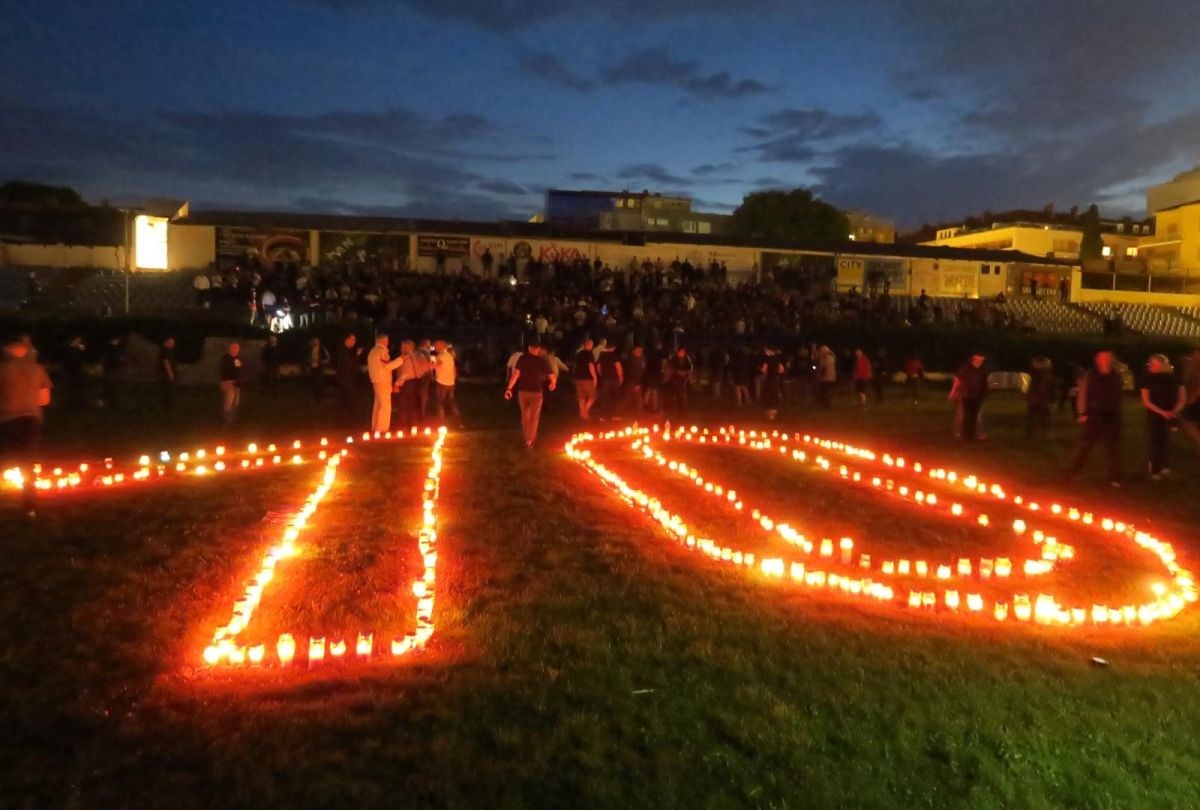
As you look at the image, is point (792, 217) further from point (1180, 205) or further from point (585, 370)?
point (585, 370)

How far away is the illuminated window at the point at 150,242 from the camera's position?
35.6 meters

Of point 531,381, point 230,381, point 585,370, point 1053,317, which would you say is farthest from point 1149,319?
point 230,381

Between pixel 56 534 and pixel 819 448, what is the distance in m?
11.7

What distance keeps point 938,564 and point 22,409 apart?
28.8 feet

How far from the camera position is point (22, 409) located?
9805mm

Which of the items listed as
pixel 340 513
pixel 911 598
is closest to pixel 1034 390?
pixel 911 598

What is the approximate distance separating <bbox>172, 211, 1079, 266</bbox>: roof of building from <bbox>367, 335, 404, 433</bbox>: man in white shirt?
73.7ft

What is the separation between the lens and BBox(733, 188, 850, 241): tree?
59.7 meters

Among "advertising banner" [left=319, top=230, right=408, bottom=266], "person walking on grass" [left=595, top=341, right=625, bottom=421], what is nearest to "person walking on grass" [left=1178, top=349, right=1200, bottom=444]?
"person walking on grass" [left=595, top=341, right=625, bottom=421]

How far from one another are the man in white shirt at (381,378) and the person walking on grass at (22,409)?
563cm

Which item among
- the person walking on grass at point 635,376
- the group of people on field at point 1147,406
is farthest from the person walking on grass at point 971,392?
the person walking on grass at point 635,376

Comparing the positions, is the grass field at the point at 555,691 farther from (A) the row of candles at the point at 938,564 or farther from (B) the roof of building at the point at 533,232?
(B) the roof of building at the point at 533,232

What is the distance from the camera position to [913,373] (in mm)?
26344

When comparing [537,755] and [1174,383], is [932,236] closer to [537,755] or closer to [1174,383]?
[1174,383]
